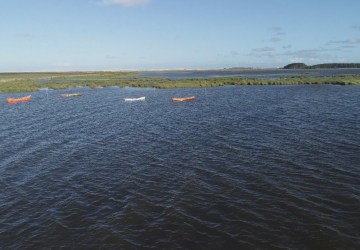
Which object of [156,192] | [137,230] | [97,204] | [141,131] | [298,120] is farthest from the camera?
[298,120]

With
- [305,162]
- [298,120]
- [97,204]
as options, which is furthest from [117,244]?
[298,120]

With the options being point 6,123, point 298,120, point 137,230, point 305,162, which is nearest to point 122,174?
point 137,230

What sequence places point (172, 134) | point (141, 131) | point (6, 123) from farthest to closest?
point (6, 123), point (141, 131), point (172, 134)

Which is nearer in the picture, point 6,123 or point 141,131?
point 141,131

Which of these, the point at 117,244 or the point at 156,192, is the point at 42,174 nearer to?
the point at 156,192

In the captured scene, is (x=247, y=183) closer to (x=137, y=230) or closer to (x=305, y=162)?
(x=305, y=162)

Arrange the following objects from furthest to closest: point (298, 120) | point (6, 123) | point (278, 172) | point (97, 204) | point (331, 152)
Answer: point (6, 123)
point (298, 120)
point (331, 152)
point (278, 172)
point (97, 204)
